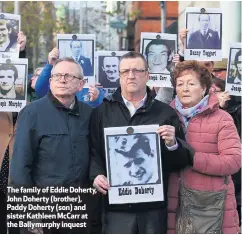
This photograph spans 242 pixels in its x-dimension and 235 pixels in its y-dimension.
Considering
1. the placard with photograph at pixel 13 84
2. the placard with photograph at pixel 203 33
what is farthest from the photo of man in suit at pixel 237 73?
the placard with photograph at pixel 13 84

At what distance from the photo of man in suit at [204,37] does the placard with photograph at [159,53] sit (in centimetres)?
19

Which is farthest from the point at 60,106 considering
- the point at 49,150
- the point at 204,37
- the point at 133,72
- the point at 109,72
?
the point at 204,37

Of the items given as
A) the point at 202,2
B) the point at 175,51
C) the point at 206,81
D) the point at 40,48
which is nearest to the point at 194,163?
the point at 206,81

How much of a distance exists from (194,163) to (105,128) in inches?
26.3

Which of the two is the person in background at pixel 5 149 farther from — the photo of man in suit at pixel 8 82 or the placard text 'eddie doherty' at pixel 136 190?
the placard text 'eddie doherty' at pixel 136 190

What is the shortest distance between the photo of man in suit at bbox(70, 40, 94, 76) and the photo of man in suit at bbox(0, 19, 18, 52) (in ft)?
1.77

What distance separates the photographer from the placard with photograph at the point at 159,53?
5586 mm

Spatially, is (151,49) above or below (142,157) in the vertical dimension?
above

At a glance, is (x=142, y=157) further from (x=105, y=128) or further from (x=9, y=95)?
(x=9, y=95)

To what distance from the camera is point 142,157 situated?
13.1 ft

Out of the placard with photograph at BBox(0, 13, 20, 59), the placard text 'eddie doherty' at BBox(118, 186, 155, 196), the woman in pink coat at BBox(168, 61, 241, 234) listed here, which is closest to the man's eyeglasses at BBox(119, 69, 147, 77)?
the woman in pink coat at BBox(168, 61, 241, 234)

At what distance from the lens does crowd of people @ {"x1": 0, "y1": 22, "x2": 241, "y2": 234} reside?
4074 millimetres

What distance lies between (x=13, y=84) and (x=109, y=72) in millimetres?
993

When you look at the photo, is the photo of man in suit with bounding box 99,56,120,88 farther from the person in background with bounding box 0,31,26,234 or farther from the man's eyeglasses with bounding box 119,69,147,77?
the man's eyeglasses with bounding box 119,69,147,77
